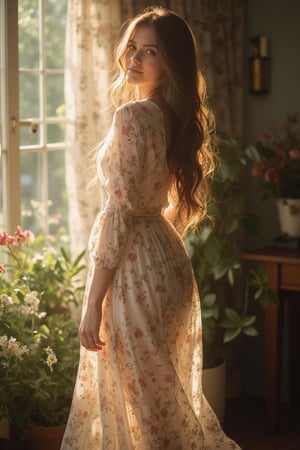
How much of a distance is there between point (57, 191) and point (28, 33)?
74 centimetres

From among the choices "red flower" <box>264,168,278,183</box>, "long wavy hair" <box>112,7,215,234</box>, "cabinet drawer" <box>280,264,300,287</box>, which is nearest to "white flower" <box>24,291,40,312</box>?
"long wavy hair" <box>112,7,215,234</box>

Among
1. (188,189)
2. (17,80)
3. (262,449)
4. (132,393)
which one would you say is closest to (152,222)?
(188,189)

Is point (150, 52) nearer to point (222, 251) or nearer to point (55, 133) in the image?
point (55, 133)

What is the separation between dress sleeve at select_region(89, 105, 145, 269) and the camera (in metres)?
2.37

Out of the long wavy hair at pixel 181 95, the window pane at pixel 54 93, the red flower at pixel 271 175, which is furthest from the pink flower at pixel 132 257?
the red flower at pixel 271 175

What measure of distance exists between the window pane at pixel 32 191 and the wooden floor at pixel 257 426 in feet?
4.42

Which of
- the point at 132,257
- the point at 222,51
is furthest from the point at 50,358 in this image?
the point at 222,51

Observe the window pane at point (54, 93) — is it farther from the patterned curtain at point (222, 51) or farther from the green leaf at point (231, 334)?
the green leaf at point (231, 334)

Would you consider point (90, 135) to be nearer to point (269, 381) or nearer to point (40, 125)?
point (40, 125)

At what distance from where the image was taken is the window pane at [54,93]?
3.50 metres

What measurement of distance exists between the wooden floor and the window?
1.30 meters

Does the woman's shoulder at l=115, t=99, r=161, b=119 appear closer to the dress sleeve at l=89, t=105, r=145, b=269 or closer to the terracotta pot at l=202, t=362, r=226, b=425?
the dress sleeve at l=89, t=105, r=145, b=269

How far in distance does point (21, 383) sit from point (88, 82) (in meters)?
1.30

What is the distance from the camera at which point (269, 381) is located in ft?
12.2
